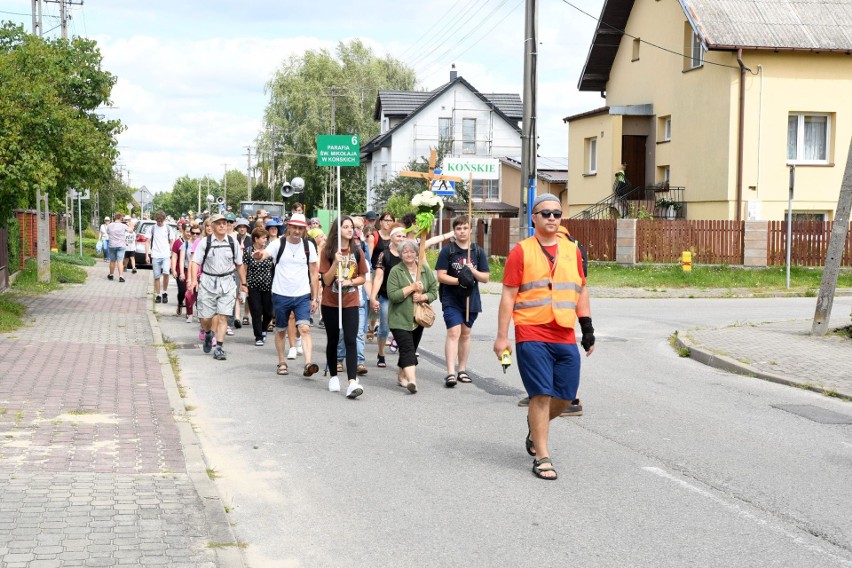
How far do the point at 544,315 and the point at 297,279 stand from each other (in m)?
5.25

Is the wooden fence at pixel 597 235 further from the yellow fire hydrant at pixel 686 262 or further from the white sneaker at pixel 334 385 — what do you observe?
the white sneaker at pixel 334 385

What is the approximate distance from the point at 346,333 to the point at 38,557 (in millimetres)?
5700

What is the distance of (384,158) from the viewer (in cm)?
6619

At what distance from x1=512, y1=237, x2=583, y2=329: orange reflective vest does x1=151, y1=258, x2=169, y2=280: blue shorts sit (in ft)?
50.0

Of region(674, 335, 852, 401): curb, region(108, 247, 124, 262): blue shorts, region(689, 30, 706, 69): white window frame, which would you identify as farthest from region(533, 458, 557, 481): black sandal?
region(689, 30, 706, 69): white window frame

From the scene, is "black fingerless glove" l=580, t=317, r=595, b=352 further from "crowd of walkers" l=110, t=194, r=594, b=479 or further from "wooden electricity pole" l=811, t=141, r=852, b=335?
"wooden electricity pole" l=811, t=141, r=852, b=335

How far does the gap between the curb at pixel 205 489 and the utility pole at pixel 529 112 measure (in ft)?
42.6

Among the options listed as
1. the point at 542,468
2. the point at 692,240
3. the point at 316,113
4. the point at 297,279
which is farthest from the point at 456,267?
the point at 316,113

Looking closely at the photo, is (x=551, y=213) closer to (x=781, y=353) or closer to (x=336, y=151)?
(x=336, y=151)

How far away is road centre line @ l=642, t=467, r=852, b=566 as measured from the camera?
541 cm

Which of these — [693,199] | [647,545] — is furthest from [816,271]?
[647,545]

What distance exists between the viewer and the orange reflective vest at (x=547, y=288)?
7.15 meters

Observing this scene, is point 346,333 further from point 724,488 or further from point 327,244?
point 724,488

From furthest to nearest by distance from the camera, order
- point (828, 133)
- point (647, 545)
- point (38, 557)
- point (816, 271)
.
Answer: point (828, 133) < point (816, 271) < point (647, 545) < point (38, 557)
